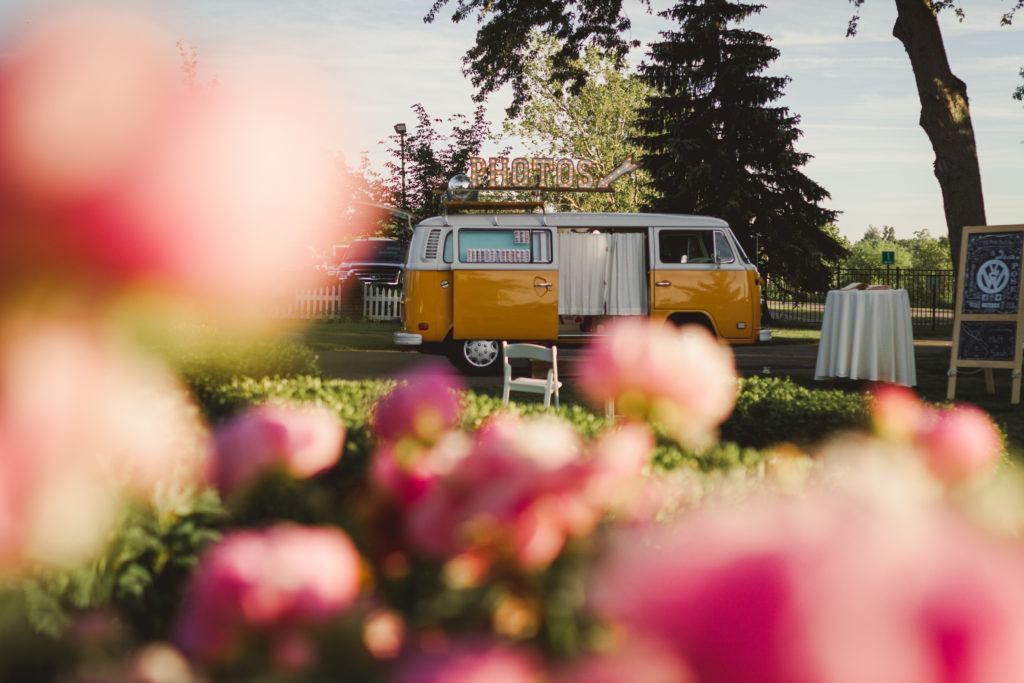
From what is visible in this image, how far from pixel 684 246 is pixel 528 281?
7.72ft

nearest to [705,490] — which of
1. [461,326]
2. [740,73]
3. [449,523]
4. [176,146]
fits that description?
[449,523]

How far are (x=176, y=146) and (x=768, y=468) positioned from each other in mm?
2419

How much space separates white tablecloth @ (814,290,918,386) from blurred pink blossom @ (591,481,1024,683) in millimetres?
9790

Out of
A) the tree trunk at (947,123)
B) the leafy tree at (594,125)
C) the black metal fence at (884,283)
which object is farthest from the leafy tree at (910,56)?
the leafy tree at (594,125)

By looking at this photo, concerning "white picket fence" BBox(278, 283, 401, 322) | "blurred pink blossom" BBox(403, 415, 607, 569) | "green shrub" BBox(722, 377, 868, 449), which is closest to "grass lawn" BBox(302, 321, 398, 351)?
"white picket fence" BBox(278, 283, 401, 322)

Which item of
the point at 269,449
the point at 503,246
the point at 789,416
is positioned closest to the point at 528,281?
the point at 503,246

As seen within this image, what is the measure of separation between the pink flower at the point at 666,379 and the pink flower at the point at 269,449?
1.04ft

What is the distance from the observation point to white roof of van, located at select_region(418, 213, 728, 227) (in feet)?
40.8

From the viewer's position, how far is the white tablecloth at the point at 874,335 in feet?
31.4

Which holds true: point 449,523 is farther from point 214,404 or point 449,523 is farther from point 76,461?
point 214,404

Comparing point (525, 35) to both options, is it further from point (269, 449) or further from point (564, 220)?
point (269, 449)

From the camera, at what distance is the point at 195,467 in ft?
4.84

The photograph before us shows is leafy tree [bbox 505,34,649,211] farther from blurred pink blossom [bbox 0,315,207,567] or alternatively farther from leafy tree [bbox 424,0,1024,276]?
blurred pink blossom [bbox 0,315,207,567]

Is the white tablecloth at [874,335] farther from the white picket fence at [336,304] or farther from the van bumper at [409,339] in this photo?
the white picket fence at [336,304]
